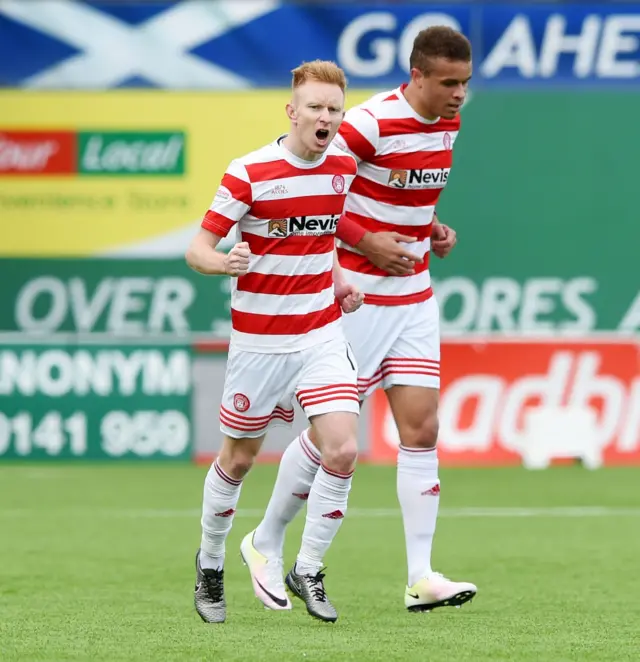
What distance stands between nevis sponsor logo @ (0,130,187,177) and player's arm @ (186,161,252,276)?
9.08m

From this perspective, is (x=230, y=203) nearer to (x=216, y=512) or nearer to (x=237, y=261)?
(x=237, y=261)

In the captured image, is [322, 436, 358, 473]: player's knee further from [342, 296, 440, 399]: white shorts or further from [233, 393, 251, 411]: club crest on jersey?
[342, 296, 440, 399]: white shorts

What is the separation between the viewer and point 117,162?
14.8 metres

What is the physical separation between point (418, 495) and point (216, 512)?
917mm

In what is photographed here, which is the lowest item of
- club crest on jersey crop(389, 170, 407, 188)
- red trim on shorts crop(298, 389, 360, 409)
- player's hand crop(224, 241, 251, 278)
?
red trim on shorts crop(298, 389, 360, 409)

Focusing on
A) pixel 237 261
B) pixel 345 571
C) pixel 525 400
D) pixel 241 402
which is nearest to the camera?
pixel 237 261

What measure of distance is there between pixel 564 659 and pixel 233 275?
161cm

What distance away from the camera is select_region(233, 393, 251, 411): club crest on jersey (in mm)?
5969

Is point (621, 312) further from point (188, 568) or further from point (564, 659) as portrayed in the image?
point (564, 659)

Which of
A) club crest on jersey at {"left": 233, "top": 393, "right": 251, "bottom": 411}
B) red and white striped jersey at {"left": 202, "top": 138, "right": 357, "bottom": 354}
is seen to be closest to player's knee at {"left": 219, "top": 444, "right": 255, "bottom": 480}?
club crest on jersey at {"left": 233, "top": 393, "right": 251, "bottom": 411}

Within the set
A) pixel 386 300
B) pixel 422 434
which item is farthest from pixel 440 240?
pixel 422 434

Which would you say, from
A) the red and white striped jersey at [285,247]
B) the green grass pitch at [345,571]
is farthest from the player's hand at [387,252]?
the green grass pitch at [345,571]

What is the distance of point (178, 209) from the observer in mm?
14883

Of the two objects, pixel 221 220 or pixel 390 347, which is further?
pixel 390 347
